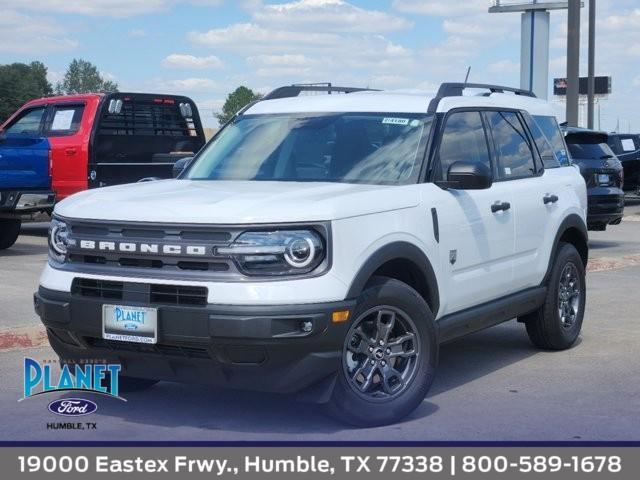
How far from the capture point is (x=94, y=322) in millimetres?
5691

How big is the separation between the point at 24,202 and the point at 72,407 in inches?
306

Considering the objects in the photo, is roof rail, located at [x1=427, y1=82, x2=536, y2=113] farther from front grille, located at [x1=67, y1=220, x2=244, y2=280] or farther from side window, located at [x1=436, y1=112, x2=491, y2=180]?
front grille, located at [x1=67, y1=220, x2=244, y2=280]

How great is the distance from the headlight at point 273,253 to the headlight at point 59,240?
1059mm

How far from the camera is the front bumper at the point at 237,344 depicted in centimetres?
534

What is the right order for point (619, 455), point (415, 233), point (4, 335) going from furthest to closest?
1. point (4, 335)
2. point (415, 233)
3. point (619, 455)

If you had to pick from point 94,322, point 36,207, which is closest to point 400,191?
point 94,322

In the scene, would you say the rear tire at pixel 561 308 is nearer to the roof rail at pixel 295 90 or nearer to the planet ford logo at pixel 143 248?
the roof rail at pixel 295 90

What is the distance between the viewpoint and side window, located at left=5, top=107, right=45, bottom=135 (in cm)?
1608

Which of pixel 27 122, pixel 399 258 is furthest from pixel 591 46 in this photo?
pixel 399 258

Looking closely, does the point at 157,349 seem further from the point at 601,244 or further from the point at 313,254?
the point at 601,244

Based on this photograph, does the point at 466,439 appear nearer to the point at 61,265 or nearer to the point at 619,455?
the point at 619,455

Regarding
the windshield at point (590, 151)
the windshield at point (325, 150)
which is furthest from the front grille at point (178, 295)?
the windshield at point (590, 151)

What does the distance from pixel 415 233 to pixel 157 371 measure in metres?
1.67

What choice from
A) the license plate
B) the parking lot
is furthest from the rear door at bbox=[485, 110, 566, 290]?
the license plate
